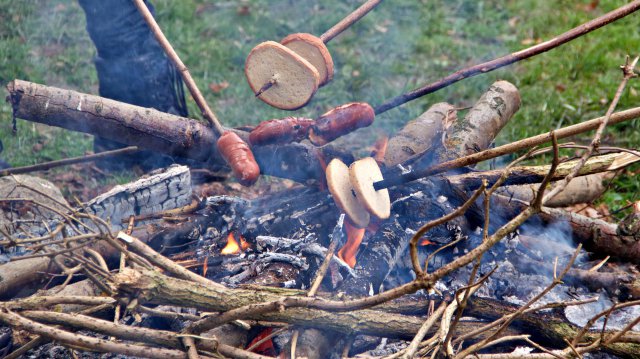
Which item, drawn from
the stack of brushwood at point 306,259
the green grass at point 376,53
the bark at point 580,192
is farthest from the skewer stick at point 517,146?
the green grass at point 376,53

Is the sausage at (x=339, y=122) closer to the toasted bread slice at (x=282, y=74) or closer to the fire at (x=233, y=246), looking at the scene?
the toasted bread slice at (x=282, y=74)

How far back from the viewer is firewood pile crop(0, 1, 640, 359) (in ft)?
8.18

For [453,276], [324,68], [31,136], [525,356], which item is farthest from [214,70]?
[525,356]

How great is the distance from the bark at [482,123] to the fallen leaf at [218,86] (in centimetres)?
289

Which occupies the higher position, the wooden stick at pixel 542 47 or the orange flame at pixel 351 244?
the wooden stick at pixel 542 47

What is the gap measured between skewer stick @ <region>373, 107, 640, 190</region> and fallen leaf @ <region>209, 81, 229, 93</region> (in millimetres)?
3357

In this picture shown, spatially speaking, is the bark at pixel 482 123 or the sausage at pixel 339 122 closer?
the sausage at pixel 339 122

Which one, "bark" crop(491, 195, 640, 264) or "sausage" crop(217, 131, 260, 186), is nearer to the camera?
"sausage" crop(217, 131, 260, 186)

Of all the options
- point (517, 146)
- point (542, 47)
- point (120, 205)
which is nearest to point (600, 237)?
point (542, 47)

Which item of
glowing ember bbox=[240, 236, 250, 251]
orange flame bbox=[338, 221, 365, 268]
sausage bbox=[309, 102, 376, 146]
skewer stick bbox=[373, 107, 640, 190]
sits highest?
sausage bbox=[309, 102, 376, 146]

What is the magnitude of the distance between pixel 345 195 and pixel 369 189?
Result: 12 centimetres

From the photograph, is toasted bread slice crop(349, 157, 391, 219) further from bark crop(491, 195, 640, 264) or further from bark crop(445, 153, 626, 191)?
bark crop(491, 195, 640, 264)

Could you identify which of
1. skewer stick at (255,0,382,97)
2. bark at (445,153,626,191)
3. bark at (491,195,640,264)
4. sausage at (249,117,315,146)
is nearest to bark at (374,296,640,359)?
bark at (445,153,626,191)

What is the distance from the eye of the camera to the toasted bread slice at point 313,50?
12.0ft
